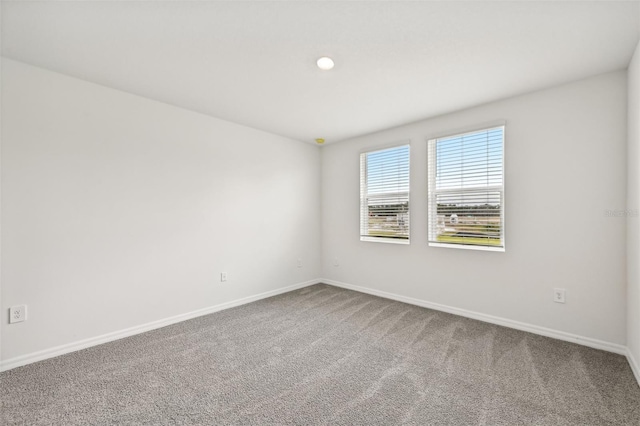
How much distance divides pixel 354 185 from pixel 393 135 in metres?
0.95

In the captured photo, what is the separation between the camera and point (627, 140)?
2322mm

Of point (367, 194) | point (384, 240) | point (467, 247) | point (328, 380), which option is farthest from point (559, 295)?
point (367, 194)

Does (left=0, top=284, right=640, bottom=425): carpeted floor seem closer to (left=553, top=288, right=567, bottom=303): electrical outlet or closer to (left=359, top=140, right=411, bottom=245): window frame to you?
(left=553, top=288, right=567, bottom=303): electrical outlet

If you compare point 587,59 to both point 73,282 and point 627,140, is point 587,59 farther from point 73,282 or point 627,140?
point 73,282

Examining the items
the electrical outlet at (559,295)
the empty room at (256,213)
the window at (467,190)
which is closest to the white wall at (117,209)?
the empty room at (256,213)

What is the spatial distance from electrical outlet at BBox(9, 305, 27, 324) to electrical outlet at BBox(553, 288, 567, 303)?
182 inches

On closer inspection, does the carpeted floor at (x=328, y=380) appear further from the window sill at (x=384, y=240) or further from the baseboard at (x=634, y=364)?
the window sill at (x=384, y=240)

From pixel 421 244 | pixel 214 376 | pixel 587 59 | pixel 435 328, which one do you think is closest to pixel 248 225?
pixel 214 376

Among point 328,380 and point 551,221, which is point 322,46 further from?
point 551,221

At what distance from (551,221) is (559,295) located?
70 centimetres

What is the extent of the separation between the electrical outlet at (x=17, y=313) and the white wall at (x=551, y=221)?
3867mm

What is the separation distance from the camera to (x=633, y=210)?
85.0 inches

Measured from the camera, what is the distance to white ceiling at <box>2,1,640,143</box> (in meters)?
1.69

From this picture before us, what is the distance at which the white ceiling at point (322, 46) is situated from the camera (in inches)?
66.6
